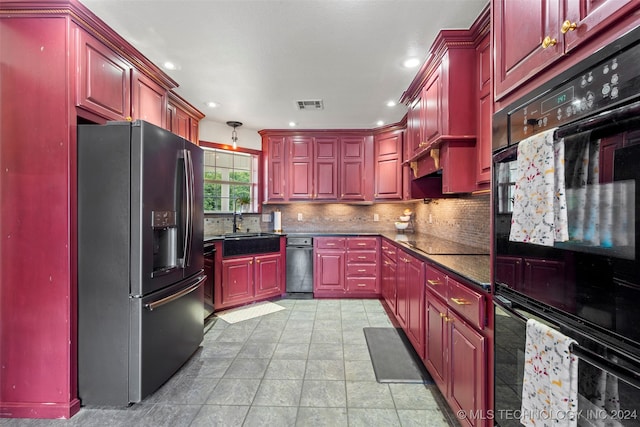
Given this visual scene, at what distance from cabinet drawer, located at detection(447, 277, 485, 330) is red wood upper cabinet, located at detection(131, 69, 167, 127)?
264cm

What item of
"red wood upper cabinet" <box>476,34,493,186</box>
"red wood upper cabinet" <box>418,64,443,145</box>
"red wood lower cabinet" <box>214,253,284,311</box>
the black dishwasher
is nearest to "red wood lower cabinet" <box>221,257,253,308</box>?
"red wood lower cabinet" <box>214,253,284,311</box>

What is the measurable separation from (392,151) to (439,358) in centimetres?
307

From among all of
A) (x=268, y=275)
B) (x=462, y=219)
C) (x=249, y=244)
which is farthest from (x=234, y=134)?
(x=462, y=219)

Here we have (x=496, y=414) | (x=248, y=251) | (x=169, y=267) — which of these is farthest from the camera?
(x=248, y=251)

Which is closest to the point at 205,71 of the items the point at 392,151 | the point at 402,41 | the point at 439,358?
the point at 402,41

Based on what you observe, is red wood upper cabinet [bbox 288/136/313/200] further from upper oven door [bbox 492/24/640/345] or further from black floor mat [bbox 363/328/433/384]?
upper oven door [bbox 492/24/640/345]

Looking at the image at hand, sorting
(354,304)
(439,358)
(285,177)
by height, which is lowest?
(354,304)

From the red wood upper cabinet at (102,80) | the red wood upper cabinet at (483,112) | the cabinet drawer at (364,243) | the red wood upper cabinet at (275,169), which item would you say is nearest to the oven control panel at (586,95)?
the red wood upper cabinet at (483,112)

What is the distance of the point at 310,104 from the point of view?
3.27 m

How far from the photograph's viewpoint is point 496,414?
3.76 feet

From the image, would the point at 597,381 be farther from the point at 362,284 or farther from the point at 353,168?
the point at 353,168

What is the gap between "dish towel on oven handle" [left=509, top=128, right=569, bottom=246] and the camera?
807 mm

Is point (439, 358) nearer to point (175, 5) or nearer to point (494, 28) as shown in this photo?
point (494, 28)

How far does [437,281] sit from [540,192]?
3.39 feet
